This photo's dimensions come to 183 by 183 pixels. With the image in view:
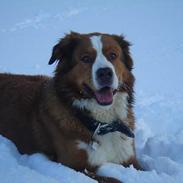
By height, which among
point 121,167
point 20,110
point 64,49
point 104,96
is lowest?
point 121,167

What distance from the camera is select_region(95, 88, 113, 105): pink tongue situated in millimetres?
4477

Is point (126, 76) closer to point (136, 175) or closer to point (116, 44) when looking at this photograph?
point (116, 44)

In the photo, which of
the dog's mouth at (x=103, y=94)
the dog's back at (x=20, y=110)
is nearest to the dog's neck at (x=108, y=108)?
the dog's mouth at (x=103, y=94)

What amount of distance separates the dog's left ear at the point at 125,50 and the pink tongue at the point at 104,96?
553mm

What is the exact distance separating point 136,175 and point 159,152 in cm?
155

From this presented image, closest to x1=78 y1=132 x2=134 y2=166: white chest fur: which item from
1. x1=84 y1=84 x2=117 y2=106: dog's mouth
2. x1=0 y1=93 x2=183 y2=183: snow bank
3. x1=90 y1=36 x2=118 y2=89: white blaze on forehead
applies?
x1=0 y1=93 x2=183 y2=183: snow bank

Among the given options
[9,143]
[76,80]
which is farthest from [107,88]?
[9,143]

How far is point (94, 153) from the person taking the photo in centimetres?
451

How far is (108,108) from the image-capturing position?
4.66 metres

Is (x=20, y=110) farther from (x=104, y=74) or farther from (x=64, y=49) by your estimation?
(x=104, y=74)

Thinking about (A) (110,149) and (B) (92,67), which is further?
(A) (110,149)

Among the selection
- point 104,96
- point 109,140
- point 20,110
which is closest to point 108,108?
point 104,96

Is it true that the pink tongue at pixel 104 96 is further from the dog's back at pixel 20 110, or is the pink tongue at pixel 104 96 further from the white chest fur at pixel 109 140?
the dog's back at pixel 20 110

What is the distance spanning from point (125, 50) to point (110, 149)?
1174 mm
